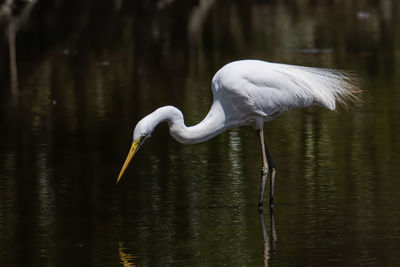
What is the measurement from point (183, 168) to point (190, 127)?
1.76 m

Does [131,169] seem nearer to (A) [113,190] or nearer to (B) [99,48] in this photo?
(A) [113,190]

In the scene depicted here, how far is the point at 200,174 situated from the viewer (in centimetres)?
937

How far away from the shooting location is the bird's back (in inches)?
319

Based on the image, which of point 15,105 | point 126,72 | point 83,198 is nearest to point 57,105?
point 15,105

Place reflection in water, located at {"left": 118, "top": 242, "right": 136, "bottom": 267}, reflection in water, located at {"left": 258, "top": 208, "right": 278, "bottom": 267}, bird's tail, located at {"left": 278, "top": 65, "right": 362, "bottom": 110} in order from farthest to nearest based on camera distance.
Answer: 1. bird's tail, located at {"left": 278, "top": 65, "right": 362, "bottom": 110}
2. reflection in water, located at {"left": 258, "top": 208, "right": 278, "bottom": 267}
3. reflection in water, located at {"left": 118, "top": 242, "right": 136, "bottom": 267}

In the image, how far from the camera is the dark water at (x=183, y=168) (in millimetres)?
6988

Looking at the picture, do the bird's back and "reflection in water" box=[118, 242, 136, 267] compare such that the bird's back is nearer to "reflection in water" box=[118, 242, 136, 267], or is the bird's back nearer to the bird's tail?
the bird's tail

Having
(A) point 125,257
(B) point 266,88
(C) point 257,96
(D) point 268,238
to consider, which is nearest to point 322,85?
(B) point 266,88

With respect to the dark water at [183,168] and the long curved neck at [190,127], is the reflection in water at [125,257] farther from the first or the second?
the long curved neck at [190,127]

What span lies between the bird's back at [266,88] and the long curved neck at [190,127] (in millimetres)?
152

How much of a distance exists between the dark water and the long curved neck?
24.2 inches

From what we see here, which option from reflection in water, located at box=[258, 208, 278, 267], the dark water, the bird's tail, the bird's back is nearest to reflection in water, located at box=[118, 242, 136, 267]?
the dark water

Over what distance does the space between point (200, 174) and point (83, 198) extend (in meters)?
1.29

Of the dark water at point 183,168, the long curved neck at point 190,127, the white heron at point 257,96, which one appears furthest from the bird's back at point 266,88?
the dark water at point 183,168
